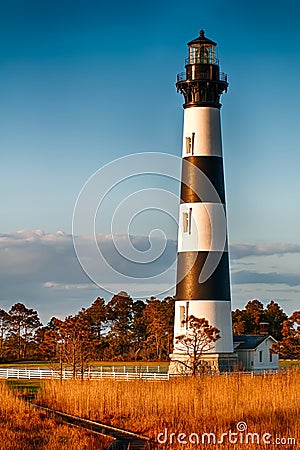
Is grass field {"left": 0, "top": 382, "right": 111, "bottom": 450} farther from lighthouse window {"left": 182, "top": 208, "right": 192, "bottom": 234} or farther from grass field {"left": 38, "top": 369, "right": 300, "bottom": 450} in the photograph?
lighthouse window {"left": 182, "top": 208, "right": 192, "bottom": 234}

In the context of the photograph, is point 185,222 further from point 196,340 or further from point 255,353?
point 255,353

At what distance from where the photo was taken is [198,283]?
32.1m

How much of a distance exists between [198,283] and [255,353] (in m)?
8.28

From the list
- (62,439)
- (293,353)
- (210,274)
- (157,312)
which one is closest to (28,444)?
(62,439)

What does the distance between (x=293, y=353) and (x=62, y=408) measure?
13929 mm

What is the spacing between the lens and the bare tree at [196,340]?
3137 centimetres

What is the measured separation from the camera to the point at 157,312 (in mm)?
62375

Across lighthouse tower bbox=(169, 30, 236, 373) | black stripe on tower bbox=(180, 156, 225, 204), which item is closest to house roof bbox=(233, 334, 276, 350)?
lighthouse tower bbox=(169, 30, 236, 373)

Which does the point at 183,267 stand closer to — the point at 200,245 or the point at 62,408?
the point at 200,245

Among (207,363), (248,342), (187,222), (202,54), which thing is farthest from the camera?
(248,342)

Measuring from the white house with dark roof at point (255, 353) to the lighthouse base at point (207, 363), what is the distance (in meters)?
3.92

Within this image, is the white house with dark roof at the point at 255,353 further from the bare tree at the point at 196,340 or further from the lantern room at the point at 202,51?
the lantern room at the point at 202,51

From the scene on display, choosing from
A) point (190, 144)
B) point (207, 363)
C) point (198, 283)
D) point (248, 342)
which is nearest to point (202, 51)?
point (190, 144)

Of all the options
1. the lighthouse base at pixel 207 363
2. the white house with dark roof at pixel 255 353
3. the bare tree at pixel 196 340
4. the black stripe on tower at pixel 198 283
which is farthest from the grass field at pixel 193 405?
the white house with dark roof at pixel 255 353
